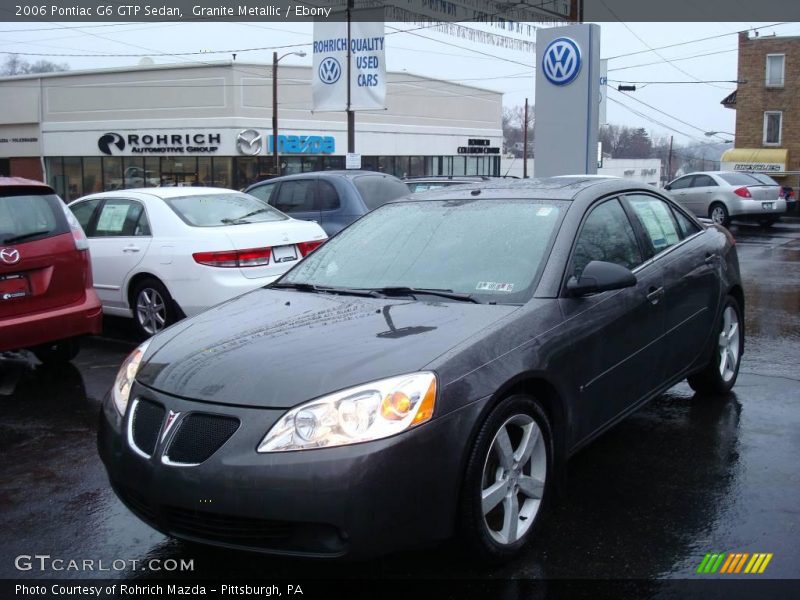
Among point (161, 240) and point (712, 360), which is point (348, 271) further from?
point (161, 240)

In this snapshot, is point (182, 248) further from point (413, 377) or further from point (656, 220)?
point (413, 377)

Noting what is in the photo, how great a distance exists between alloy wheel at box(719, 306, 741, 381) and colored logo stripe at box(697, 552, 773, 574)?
2.34 m

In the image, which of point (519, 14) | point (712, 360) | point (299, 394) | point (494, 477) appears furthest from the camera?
point (519, 14)

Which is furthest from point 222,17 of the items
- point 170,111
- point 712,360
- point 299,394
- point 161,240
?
point 170,111

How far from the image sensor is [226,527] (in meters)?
3.03

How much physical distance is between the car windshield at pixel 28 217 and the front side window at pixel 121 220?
1.57 metres

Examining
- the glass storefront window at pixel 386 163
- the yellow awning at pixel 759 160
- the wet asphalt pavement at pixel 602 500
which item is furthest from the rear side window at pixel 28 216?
the yellow awning at pixel 759 160

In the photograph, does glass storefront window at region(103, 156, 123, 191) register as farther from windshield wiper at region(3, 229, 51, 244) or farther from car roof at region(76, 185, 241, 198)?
windshield wiper at region(3, 229, 51, 244)

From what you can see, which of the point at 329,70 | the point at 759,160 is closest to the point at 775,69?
→ the point at 759,160

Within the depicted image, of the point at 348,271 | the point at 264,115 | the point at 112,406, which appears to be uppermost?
the point at 264,115

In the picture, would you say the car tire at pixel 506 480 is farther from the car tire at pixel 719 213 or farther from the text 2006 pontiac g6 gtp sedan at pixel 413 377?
the car tire at pixel 719 213

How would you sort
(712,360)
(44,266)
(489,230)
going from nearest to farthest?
(489,230)
(712,360)
(44,266)

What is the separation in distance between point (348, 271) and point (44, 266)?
3052mm

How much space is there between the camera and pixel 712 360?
218 inches
